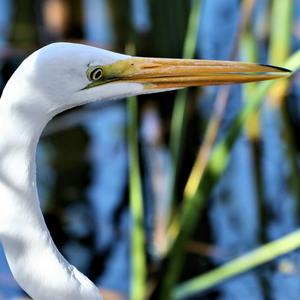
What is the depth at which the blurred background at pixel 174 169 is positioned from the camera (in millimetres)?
2750

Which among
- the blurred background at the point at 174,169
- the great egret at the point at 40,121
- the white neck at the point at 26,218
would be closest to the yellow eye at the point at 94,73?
the great egret at the point at 40,121

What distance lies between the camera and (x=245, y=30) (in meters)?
3.50

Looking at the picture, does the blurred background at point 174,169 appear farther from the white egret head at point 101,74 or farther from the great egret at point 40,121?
the great egret at point 40,121

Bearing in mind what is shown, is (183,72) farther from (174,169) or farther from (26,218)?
(174,169)

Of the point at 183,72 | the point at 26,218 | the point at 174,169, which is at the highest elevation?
the point at 183,72

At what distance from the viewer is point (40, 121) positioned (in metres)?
1.49

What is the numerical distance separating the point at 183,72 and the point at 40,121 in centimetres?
37

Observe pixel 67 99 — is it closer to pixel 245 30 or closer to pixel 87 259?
pixel 87 259

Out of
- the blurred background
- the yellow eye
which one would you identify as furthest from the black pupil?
the blurred background

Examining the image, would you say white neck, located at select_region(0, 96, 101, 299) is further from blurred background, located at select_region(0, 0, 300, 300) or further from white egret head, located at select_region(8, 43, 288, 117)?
blurred background, located at select_region(0, 0, 300, 300)

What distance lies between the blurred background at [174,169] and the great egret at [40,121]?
2.49ft

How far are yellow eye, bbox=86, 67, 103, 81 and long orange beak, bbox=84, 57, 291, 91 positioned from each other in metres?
0.04

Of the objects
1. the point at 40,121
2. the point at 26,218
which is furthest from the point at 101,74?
the point at 26,218

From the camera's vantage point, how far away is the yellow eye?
61.7 inches
